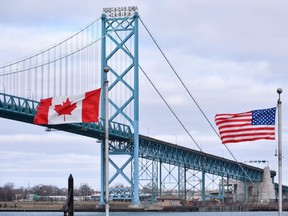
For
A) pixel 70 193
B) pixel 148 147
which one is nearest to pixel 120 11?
pixel 148 147

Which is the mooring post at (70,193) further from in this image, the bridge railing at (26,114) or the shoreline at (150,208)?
the shoreline at (150,208)

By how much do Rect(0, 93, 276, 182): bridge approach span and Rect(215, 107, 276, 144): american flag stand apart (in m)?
36.3

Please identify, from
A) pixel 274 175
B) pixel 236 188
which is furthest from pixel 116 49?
pixel 236 188

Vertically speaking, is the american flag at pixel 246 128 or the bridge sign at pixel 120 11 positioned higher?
the bridge sign at pixel 120 11

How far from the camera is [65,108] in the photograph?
30328 millimetres

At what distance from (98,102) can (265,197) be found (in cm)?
11679

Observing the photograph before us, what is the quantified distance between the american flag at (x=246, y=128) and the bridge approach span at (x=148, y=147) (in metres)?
36.3

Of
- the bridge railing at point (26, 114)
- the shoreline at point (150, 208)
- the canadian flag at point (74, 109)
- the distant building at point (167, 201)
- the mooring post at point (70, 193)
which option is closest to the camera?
the canadian flag at point (74, 109)

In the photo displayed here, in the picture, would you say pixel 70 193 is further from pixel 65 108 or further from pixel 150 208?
pixel 150 208

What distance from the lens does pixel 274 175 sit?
15488 centimetres

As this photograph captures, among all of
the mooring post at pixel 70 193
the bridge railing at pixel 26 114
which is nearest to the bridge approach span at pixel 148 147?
the bridge railing at pixel 26 114

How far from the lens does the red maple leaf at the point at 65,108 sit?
30.3m

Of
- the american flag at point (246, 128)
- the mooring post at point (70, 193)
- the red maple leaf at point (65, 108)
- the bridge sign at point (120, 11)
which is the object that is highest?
the bridge sign at point (120, 11)

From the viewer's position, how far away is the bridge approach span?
79875mm
